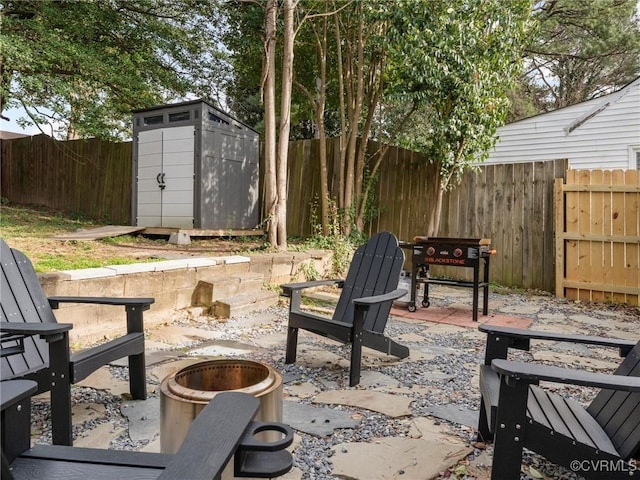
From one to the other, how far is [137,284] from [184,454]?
3145mm

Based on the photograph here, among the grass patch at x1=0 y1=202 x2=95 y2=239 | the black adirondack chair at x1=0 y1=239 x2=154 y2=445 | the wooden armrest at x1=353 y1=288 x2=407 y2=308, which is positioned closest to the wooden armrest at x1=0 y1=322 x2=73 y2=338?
the black adirondack chair at x1=0 y1=239 x2=154 y2=445

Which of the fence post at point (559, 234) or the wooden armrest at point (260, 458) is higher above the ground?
the fence post at point (559, 234)

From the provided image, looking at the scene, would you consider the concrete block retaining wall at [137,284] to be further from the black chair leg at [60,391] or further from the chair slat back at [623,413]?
the chair slat back at [623,413]

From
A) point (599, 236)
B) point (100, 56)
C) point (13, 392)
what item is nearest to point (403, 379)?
point (13, 392)

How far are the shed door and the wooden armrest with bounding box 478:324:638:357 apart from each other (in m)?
5.56

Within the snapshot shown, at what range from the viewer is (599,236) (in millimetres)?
5281

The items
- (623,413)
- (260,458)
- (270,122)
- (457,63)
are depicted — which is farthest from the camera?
(457,63)

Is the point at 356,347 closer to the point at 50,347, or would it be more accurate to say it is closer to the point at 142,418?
the point at 142,418

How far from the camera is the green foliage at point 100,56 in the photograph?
23.2ft

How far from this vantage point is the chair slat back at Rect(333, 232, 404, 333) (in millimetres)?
3004

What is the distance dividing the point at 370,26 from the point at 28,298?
5.81 m

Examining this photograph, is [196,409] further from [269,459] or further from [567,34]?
[567,34]

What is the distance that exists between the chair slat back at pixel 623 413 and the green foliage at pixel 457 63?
15.1 feet

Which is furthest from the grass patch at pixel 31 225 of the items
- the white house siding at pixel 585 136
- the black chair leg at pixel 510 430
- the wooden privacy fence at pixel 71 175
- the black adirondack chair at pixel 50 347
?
the white house siding at pixel 585 136
